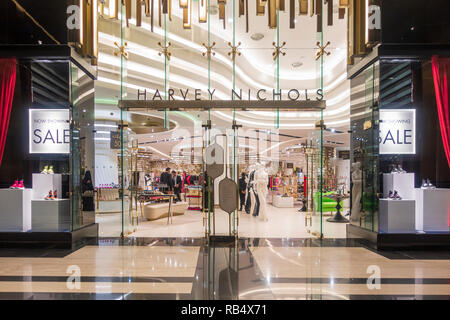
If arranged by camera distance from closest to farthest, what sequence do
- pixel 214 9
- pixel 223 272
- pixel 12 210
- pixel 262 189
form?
pixel 223 272 < pixel 12 210 < pixel 214 9 < pixel 262 189

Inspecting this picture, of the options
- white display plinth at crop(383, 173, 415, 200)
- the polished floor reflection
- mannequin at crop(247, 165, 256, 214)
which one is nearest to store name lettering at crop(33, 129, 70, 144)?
the polished floor reflection

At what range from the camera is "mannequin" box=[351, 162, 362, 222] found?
5.19 m

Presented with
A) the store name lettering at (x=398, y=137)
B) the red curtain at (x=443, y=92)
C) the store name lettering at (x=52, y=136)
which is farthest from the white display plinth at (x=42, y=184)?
the red curtain at (x=443, y=92)

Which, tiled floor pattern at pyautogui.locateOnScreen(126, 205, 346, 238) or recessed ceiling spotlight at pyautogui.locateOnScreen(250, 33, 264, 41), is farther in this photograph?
recessed ceiling spotlight at pyautogui.locateOnScreen(250, 33, 264, 41)

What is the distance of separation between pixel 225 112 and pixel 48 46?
3.30 meters

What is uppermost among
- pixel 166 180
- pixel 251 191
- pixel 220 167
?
pixel 220 167

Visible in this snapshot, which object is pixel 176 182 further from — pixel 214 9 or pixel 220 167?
pixel 214 9

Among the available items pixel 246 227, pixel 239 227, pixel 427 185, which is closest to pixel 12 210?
pixel 239 227

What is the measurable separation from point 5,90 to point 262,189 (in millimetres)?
5778

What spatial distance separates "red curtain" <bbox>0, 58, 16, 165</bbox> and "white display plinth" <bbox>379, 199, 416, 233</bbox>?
6.60m

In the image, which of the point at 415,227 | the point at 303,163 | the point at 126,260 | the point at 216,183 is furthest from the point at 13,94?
the point at 415,227

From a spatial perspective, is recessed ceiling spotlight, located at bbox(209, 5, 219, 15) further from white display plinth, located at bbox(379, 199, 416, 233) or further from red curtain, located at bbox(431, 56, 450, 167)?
white display plinth, located at bbox(379, 199, 416, 233)

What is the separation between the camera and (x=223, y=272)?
3.49 meters
